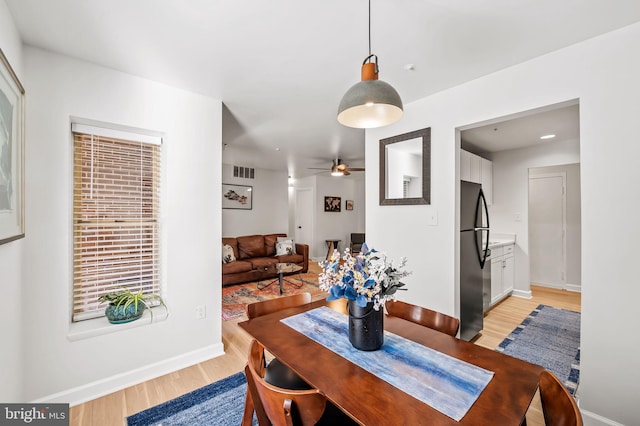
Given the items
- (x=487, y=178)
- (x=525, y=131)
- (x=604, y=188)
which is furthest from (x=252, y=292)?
(x=525, y=131)

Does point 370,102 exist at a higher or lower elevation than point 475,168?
lower

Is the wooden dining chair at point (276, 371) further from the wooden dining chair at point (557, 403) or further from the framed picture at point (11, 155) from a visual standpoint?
the framed picture at point (11, 155)

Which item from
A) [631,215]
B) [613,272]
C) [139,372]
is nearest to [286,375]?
[139,372]

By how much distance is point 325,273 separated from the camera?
1325 mm

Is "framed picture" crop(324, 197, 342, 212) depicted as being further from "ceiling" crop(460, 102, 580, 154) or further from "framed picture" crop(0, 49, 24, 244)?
"framed picture" crop(0, 49, 24, 244)

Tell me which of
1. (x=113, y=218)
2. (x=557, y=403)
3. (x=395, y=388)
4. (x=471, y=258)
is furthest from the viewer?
(x=471, y=258)

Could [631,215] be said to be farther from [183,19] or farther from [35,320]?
[35,320]

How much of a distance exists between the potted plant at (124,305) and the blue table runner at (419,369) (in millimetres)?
1500

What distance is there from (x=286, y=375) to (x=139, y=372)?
1.54m

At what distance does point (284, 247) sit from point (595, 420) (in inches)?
199

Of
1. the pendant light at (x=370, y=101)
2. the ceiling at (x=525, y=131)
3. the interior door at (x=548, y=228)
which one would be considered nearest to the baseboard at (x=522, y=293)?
the interior door at (x=548, y=228)

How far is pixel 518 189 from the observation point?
14.9 ft

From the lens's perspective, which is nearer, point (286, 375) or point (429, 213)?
point (286, 375)

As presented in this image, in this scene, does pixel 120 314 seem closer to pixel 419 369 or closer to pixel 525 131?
pixel 419 369
